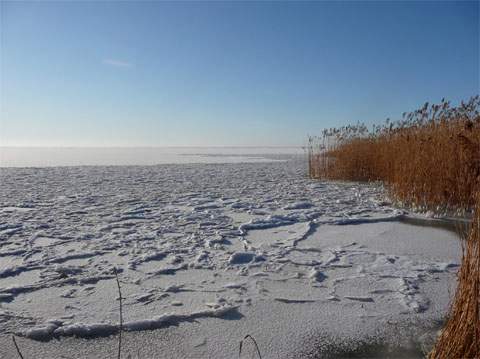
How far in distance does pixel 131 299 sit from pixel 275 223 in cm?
231

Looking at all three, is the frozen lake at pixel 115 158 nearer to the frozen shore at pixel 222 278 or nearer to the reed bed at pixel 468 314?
the frozen shore at pixel 222 278

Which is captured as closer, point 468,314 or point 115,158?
point 468,314

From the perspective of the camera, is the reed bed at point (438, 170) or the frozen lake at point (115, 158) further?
the frozen lake at point (115, 158)

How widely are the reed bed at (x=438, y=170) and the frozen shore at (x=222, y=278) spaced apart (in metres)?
0.42

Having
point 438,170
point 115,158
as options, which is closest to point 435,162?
point 438,170

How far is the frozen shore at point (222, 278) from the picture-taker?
1671 millimetres

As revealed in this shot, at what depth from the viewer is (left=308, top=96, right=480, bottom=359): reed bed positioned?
1.18 m

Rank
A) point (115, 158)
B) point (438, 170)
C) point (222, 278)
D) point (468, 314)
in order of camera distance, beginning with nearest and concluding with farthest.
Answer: point (468, 314)
point (222, 278)
point (438, 170)
point (115, 158)

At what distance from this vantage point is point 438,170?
442 cm

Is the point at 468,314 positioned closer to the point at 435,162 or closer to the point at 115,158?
the point at 435,162

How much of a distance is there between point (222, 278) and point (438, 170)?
11.4ft

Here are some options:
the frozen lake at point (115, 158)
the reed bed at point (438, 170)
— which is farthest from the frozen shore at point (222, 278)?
the frozen lake at point (115, 158)

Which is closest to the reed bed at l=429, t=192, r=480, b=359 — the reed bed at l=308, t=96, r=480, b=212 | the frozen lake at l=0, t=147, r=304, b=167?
the reed bed at l=308, t=96, r=480, b=212

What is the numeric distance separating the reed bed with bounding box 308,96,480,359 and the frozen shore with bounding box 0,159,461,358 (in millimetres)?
423
